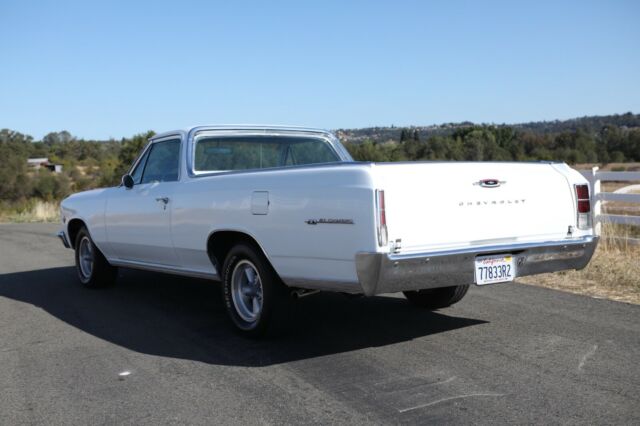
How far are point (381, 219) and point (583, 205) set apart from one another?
1982 mm

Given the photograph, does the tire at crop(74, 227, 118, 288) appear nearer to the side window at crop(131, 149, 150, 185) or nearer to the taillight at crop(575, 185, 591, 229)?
the side window at crop(131, 149, 150, 185)

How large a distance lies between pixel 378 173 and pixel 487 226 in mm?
1007

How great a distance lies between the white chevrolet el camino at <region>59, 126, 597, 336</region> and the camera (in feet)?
14.7

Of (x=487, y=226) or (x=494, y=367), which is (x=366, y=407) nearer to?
(x=494, y=367)

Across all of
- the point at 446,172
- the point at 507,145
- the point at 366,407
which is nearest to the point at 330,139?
the point at 446,172

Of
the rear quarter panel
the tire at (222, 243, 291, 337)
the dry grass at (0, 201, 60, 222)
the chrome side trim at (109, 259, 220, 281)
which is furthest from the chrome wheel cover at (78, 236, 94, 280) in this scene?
the dry grass at (0, 201, 60, 222)

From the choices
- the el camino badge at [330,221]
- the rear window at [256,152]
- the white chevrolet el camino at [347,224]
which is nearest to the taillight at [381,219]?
the white chevrolet el camino at [347,224]

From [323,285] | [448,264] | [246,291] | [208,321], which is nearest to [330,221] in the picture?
[323,285]

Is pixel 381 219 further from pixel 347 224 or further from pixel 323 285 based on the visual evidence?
pixel 323 285

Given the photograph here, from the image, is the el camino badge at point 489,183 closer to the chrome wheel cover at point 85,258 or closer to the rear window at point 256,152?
the rear window at point 256,152

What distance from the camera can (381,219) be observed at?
14.5ft

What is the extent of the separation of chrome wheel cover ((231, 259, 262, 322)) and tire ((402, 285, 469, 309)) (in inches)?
65.5

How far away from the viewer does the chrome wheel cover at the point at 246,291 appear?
5520mm

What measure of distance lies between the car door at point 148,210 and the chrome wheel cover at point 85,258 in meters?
0.80
